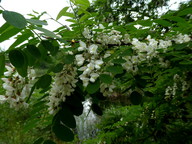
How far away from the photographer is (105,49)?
978 millimetres

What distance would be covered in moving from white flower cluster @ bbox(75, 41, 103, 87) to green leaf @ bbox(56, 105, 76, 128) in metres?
0.15

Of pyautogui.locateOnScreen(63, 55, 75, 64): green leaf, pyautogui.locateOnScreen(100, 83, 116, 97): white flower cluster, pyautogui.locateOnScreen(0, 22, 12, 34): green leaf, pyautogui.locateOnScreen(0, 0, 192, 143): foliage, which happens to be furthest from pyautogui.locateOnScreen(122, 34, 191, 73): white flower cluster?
pyautogui.locateOnScreen(0, 22, 12, 34): green leaf

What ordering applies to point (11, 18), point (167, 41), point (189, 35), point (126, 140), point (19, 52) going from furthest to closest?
point (126, 140) < point (189, 35) < point (167, 41) < point (19, 52) < point (11, 18)

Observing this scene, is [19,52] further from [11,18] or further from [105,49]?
[105,49]

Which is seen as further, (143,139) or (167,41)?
(143,139)

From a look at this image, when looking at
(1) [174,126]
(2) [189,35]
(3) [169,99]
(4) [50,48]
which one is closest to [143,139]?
(1) [174,126]

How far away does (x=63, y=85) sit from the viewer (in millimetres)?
859

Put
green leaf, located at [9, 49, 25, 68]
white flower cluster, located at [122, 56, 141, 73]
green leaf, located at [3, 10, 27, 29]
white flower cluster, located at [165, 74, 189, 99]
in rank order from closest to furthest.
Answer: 1. green leaf, located at [3, 10, 27, 29]
2. green leaf, located at [9, 49, 25, 68]
3. white flower cluster, located at [122, 56, 141, 73]
4. white flower cluster, located at [165, 74, 189, 99]

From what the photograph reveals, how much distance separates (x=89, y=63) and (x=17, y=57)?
10.2 inches

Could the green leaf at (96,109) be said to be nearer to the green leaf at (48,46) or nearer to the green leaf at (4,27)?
the green leaf at (48,46)

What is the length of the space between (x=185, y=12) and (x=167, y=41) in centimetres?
18

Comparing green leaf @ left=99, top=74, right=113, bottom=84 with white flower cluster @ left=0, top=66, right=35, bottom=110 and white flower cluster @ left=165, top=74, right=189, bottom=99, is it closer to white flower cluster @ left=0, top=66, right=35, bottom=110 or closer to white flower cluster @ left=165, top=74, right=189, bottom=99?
white flower cluster @ left=0, top=66, right=35, bottom=110

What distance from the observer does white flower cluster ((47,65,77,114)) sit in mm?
853

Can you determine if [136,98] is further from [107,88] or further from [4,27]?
[4,27]
